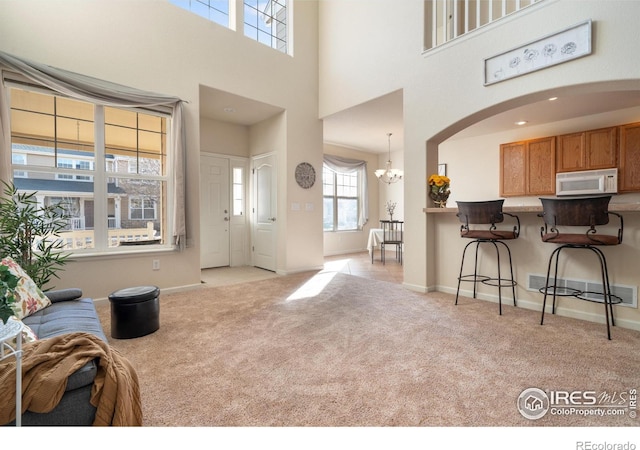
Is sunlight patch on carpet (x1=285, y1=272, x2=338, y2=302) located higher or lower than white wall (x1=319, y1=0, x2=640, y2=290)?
lower

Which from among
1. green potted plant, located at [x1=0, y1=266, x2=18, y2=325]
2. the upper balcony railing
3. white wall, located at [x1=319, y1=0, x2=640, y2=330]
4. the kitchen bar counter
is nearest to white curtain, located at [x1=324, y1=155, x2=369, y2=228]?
white wall, located at [x1=319, y1=0, x2=640, y2=330]

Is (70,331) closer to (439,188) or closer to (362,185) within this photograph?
(439,188)

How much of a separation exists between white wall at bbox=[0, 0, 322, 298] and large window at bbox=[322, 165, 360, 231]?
222cm

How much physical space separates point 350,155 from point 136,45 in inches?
204

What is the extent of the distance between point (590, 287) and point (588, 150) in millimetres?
3178

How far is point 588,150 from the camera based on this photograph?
4758 millimetres

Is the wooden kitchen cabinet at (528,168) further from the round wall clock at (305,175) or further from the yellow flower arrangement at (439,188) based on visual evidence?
the round wall clock at (305,175)

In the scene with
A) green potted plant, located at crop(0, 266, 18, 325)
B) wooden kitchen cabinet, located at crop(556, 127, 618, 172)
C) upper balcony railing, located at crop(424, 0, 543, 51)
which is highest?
upper balcony railing, located at crop(424, 0, 543, 51)

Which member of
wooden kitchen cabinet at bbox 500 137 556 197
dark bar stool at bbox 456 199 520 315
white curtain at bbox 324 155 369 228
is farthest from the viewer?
white curtain at bbox 324 155 369 228

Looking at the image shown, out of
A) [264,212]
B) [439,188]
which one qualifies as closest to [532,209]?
[439,188]

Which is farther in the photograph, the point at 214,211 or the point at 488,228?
the point at 214,211

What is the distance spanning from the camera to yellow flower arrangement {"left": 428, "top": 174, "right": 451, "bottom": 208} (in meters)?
3.62

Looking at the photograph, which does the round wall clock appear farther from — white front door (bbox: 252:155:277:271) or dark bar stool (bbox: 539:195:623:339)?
dark bar stool (bbox: 539:195:623:339)
